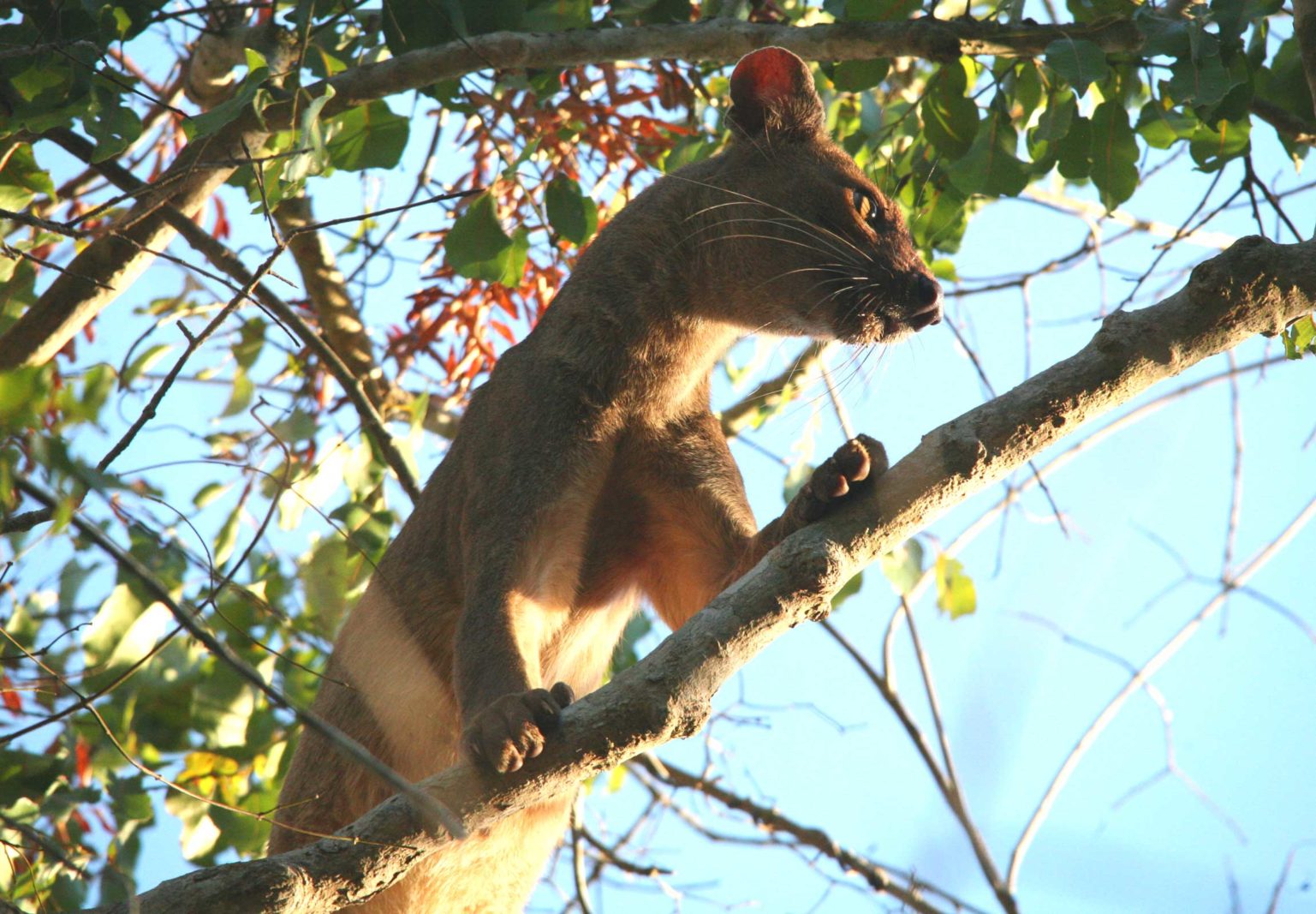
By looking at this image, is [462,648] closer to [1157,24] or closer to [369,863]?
[369,863]

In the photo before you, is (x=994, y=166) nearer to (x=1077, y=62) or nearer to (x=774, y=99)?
(x=1077, y=62)

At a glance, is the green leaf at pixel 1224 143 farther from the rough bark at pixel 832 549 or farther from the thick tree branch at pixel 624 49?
the rough bark at pixel 832 549

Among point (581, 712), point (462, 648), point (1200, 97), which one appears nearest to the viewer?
point (581, 712)

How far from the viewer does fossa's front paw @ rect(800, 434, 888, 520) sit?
2.55 metres

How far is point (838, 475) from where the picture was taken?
2.55 metres

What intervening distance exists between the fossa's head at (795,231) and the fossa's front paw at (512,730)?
1409mm

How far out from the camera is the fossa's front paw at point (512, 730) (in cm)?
224

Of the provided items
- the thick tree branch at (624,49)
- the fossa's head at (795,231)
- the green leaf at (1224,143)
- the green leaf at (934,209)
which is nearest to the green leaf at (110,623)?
the thick tree branch at (624,49)

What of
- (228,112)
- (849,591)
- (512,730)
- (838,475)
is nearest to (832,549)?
(838,475)

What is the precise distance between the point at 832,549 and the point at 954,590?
2009 mm

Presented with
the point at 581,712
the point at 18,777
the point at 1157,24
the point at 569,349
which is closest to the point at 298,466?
the point at 18,777

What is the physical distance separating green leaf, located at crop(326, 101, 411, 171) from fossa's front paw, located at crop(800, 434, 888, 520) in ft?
5.18

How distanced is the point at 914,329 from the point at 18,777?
284 cm

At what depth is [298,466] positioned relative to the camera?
15.0ft
